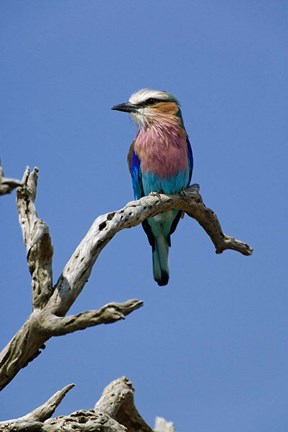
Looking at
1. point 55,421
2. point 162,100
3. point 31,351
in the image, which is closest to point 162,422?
point 55,421

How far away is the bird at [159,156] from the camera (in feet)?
21.2

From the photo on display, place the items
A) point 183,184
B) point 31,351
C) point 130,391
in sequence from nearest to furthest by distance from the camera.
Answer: point 31,351
point 130,391
point 183,184

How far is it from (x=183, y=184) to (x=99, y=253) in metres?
1.88

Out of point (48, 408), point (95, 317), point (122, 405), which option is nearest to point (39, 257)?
point (95, 317)

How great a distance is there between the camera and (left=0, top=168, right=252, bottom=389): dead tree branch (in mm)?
4145

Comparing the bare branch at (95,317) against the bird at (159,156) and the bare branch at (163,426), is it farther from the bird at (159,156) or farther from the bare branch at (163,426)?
the bird at (159,156)

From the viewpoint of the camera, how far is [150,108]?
21.7 ft

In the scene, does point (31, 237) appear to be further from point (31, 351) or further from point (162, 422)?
point (162, 422)

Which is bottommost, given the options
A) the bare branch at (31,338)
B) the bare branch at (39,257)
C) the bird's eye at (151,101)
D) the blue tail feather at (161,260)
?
the bare branch at (31,338)

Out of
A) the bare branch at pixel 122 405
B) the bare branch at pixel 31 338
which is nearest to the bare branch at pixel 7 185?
the bare branch at pixel 31 338

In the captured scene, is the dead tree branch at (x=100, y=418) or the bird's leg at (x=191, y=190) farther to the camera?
the bird's leg at (x=191, y=190)

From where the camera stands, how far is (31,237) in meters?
4.63

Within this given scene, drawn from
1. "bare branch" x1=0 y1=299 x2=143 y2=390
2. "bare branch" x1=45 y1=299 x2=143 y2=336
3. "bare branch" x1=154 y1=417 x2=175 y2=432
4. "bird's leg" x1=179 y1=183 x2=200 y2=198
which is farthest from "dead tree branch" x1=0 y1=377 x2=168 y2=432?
"bird's leg" x1=179 y1=183 x2=200 y2=198

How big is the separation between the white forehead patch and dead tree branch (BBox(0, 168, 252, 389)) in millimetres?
1793
